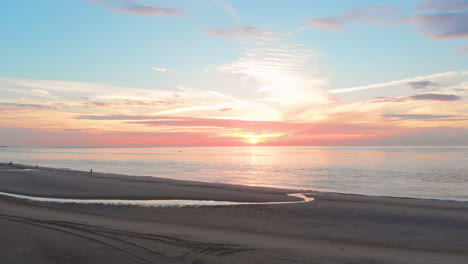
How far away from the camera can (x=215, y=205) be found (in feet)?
76.7

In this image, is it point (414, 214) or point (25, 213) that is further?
point (414, 214)

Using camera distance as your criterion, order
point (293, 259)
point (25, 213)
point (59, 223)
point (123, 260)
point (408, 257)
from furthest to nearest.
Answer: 1. point (25, 213)
2. point (59, 223)
3. point (408, 257)
4. point (293, 259)
5. point (123, 260)

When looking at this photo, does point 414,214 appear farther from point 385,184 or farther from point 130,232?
point 385,184

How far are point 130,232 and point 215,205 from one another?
31.2 ft

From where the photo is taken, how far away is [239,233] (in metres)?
15.7

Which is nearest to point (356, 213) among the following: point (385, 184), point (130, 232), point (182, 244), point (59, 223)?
point (182, 244)

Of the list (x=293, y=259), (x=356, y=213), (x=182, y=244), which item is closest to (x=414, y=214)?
(x=356, y=213)

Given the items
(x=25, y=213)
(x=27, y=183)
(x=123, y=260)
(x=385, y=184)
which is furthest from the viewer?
(x=385, y=184)

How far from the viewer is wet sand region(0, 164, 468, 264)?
38.2 feet

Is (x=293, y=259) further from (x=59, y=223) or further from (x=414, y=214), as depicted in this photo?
(x=414, y=214)

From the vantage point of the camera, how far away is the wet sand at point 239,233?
1164cm

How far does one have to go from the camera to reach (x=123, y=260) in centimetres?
1084

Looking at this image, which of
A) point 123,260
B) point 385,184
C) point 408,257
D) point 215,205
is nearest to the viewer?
point 123,260

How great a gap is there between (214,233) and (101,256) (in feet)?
18.6
